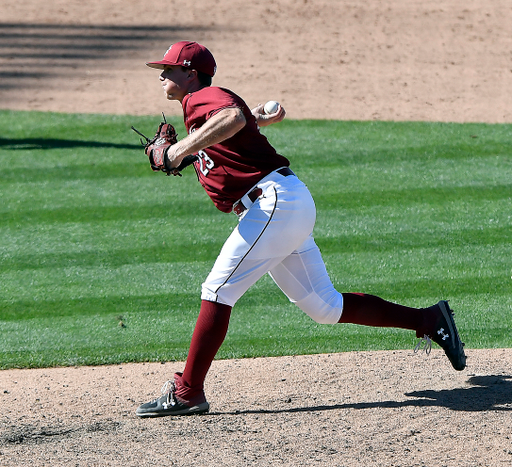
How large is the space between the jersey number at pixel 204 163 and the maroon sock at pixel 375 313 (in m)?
0.91

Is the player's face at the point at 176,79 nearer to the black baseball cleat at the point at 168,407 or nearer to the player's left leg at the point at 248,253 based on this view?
the player's left leg at the point at 248,253

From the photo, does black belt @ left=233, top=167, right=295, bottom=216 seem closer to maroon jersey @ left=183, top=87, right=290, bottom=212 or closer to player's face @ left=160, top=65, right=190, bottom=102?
maroon jersey @ left=183, top=87, right=290, bottom=212

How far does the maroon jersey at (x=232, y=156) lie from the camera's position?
3.50 m

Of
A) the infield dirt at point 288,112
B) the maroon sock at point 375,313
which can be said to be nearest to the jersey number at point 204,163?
the maroon sock at point 375,313

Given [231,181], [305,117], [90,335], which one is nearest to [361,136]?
[305,117]

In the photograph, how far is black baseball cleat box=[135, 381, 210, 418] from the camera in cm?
364

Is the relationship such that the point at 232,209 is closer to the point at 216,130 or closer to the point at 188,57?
the point at 216,130

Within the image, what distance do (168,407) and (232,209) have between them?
97cm

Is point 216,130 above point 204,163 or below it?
above

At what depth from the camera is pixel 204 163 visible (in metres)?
3.63

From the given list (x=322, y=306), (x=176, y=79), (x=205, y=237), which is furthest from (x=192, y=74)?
(x=205, y=237)

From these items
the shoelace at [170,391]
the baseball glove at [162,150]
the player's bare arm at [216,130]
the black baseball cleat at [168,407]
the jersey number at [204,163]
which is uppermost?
the player's bare arm at [216,130]

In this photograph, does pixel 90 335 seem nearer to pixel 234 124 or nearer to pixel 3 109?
pixel 234 124

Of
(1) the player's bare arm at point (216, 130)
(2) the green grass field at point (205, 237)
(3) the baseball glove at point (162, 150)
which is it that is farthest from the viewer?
(2) the green grass field at point (205, 237)
